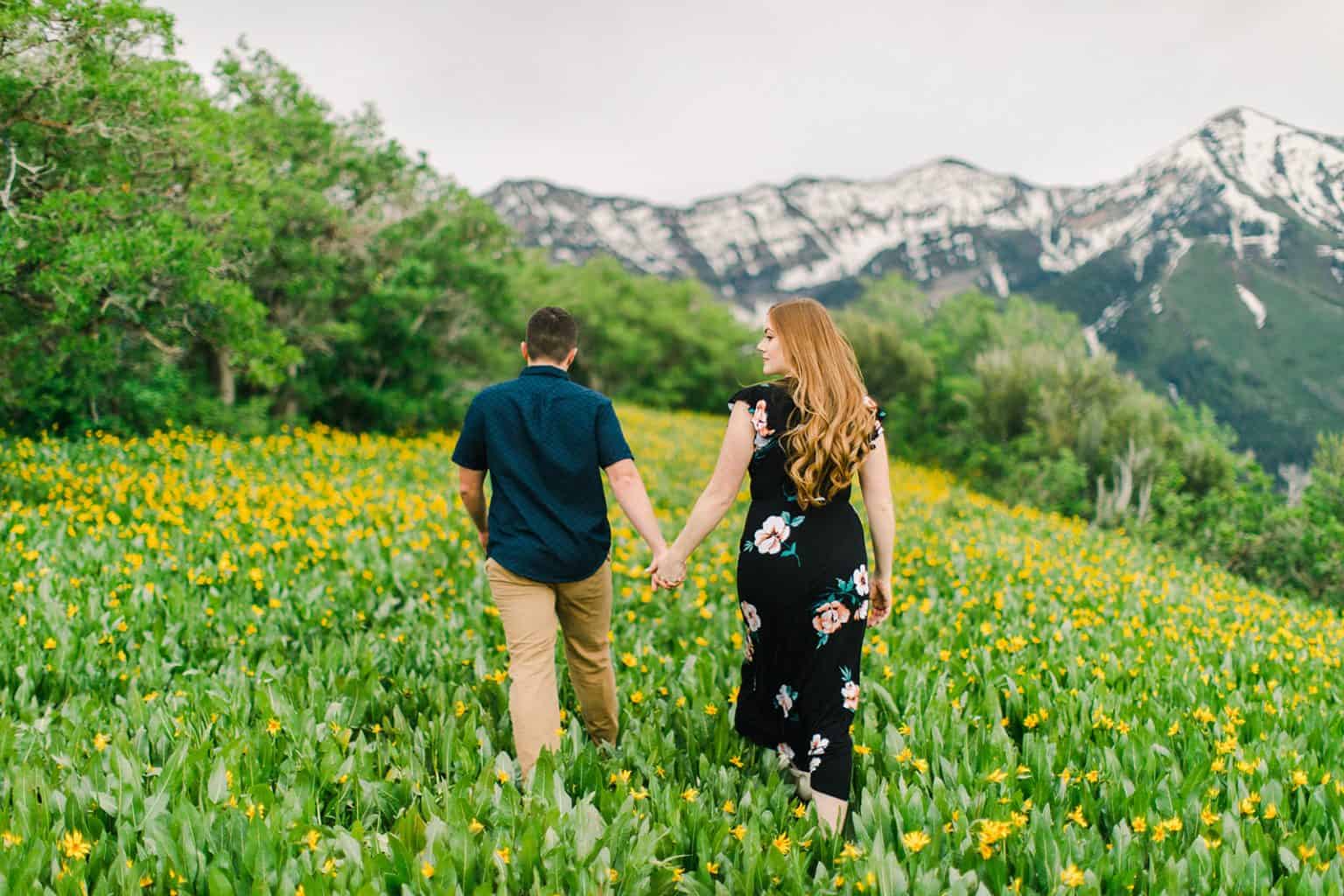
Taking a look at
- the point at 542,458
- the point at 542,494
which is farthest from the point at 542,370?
the point at 542,494

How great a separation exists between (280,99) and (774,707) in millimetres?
16189

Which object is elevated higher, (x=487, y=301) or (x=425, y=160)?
(x=425, y=160)

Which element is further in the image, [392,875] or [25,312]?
[25,312]

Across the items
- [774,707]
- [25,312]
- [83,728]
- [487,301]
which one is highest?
[487,301]

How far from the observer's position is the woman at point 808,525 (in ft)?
9.94

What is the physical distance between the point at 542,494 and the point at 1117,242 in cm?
8802

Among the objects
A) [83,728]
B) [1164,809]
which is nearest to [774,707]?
[1164,809]

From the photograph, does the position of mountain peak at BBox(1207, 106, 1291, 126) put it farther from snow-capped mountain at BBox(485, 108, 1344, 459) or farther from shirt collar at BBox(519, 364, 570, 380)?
shirt collar at BBox(519, 364, 570, 380)

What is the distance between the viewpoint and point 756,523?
3178mm

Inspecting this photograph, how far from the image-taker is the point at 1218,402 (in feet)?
119

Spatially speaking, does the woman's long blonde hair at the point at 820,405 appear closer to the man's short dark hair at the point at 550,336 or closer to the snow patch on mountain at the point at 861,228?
the man's short dark hair at the point at 550,336

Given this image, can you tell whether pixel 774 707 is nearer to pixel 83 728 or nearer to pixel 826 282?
pixel 83 728

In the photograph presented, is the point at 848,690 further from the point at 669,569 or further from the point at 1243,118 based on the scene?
the point at 1243,118

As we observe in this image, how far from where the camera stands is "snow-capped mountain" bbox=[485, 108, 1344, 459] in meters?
24.7
